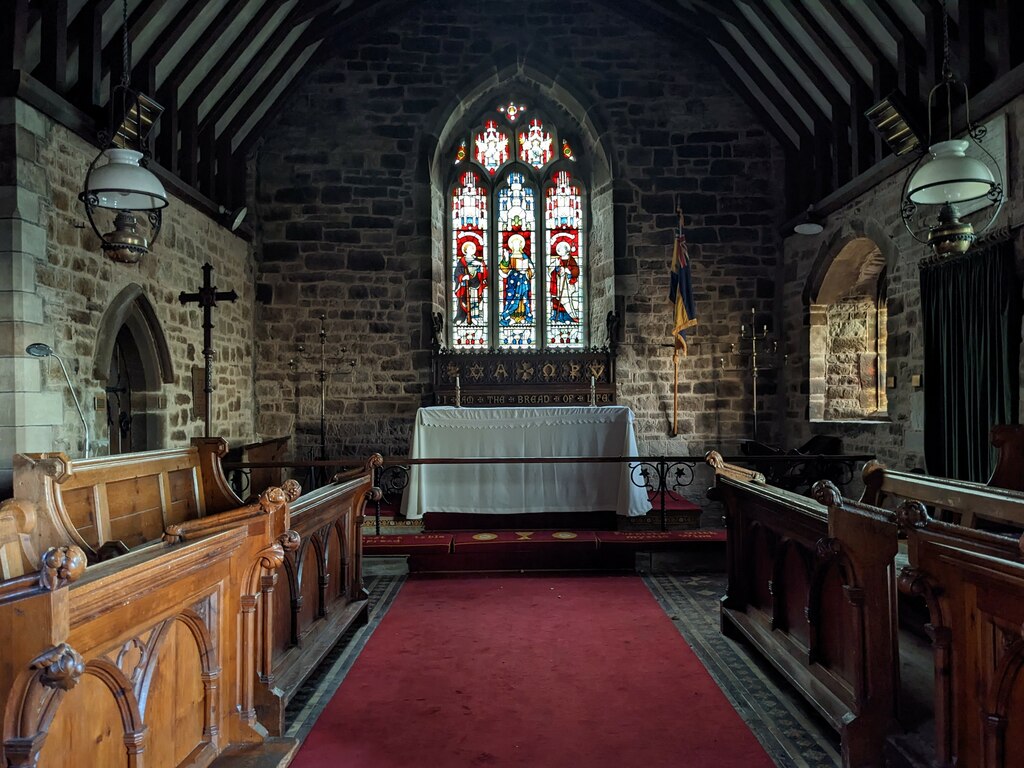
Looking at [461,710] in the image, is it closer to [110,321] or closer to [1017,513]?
[1017,513]

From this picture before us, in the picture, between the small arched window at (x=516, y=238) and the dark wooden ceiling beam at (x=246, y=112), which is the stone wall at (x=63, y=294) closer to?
the dark wooden ceiling beam at (x=246, y=112)

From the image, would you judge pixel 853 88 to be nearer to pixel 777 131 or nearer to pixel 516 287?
pixel 777 131

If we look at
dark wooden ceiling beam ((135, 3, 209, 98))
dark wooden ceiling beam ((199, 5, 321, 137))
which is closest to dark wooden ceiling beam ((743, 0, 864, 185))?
dark wooden ceiling beam ((199, 5, 321, 137))

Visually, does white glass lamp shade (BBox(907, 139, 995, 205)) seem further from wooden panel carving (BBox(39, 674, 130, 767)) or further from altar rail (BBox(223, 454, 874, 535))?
wooden panel carving (BBox(39, 674, 130, 767))

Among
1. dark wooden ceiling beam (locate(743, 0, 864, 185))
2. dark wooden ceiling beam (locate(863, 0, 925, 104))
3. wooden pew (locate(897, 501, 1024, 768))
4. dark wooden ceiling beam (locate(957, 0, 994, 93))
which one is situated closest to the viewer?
wooden pew (locate(897, 501, 1024, 768))

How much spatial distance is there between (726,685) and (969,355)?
3475 mm

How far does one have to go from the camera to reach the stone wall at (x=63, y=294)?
4.31 metres

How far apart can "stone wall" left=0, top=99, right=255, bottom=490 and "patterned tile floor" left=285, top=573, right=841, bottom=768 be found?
240 centimetres

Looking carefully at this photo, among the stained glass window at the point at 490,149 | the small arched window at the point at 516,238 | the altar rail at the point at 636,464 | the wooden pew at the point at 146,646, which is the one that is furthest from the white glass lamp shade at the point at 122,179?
the stained glass window at the point at 490,149

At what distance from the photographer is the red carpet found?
2.52 metres

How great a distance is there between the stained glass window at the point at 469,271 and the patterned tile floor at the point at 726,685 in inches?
184

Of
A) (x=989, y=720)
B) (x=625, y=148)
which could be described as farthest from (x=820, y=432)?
(x=989, y=720)

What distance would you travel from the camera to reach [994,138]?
4809 millimetres

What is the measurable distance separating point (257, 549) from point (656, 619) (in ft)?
8.21
